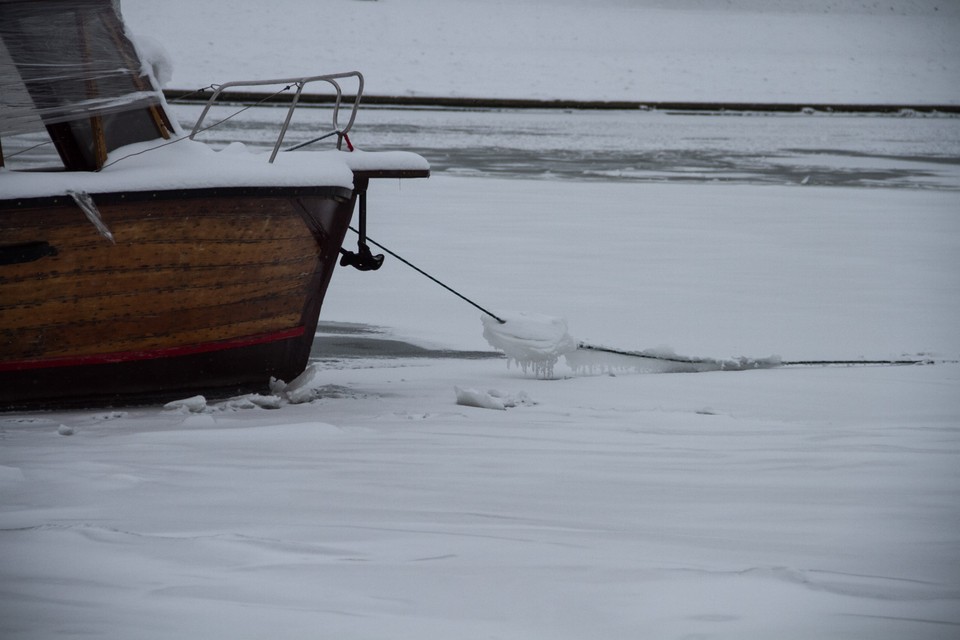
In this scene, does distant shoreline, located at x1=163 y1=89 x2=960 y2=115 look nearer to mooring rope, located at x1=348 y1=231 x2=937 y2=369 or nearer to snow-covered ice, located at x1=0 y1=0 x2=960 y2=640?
snow-covered ice, located at x1=0 y1=0 x2=960 y2=640

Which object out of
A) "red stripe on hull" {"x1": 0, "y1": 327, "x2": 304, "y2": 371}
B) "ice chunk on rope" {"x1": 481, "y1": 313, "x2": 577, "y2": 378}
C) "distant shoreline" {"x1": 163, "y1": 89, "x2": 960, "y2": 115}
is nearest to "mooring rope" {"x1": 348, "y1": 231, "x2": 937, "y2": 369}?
"ice chunk on rope" {"x1": 481, "y1": 313, "x2": 577, "y2": 378}

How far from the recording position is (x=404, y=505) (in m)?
3.72

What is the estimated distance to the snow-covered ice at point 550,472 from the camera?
288 centimetres

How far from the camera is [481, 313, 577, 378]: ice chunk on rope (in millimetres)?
6508

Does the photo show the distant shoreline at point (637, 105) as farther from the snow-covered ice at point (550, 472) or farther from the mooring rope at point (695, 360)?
the mooring rope at point (695, 360)

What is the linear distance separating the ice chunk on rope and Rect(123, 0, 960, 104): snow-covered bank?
32593 mm

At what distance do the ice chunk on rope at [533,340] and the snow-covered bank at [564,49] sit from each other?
107ft

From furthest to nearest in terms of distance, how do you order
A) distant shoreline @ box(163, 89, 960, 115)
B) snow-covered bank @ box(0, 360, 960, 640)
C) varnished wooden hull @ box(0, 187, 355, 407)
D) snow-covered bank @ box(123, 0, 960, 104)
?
snow-covered bank @ box(123, 0, 960, 104) < distant shoreline @ box(163, 89, 960, 115) < varnished wooden hull @ box(0, 187, 355, 407) < snow-covered bank @ box(0, 360, 960, 640)

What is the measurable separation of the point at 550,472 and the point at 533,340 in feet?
7.86

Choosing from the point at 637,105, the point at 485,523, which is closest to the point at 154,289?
the point at 485,523

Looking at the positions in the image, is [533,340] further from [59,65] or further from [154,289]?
[59,65]

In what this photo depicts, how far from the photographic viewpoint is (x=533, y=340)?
653 cm

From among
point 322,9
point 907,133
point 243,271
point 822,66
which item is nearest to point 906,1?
point 822,66

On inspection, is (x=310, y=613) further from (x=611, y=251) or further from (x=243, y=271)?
(x=611, y=251)
